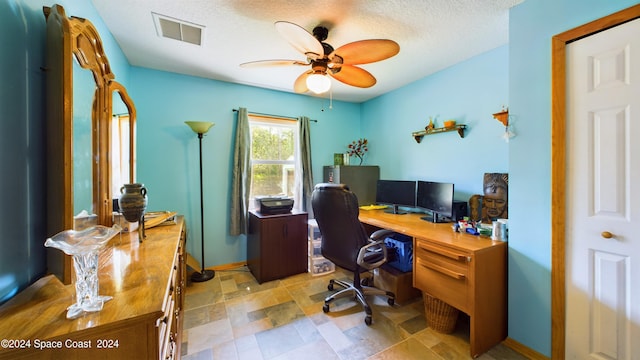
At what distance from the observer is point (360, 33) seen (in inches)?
75.8

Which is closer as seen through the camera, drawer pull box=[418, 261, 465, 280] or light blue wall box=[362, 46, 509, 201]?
drawer pull box=[418, 261, 465, 280]

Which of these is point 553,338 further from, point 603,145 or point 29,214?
point 29,214

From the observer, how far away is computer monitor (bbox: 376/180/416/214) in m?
2.78

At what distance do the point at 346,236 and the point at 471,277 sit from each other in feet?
2.95

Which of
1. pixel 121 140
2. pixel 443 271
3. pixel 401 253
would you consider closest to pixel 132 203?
pixel 121 140

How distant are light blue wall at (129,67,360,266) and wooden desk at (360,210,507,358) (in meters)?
2.26

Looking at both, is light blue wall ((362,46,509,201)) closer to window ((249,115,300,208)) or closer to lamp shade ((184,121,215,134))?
window ((249,115,300,208))

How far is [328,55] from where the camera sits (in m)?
1.70

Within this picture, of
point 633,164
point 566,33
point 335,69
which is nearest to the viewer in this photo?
point 633,164

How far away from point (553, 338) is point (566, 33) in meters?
1.86

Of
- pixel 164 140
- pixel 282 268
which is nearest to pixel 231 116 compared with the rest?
pixel 164 140

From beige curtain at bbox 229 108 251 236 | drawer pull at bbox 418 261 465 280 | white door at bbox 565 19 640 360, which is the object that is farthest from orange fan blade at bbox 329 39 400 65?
beige curtain at bbox 229 108 251 236

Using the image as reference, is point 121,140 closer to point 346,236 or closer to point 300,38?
point 300,38

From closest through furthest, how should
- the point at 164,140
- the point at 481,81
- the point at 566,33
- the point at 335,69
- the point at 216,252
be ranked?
the point at 566,33 → the point at 335,69 → the point at 481,81 → the point at 164,140 → the point at 216,252
